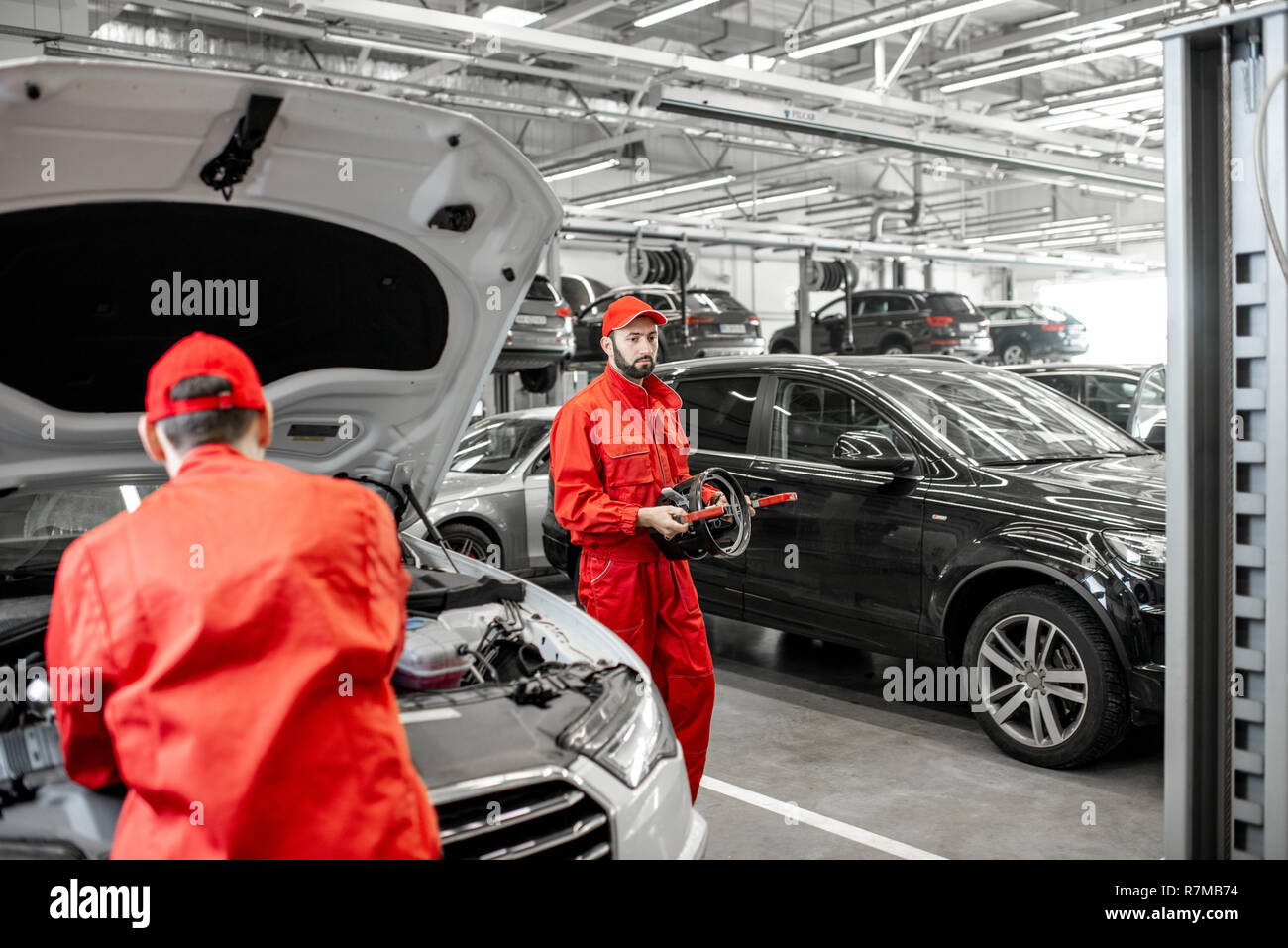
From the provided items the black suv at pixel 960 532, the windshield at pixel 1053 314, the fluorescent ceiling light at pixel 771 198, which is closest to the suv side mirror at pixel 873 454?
the black suv at pixel 960 532

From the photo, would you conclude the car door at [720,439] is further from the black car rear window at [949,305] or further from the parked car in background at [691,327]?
the black car rear window at [949,305]

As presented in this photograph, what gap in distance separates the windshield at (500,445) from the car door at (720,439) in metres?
1.93

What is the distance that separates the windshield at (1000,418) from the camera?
16.2ft

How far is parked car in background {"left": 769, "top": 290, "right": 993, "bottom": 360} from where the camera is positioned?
652 inches

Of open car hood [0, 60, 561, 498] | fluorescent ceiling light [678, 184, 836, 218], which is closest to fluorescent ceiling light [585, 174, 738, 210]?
fluorescent ceiling light [678, 184, 836, 218]

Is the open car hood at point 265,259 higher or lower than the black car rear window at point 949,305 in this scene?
lower

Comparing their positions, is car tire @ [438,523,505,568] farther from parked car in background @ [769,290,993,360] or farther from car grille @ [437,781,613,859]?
parked car in background @ [769,290,993,360]

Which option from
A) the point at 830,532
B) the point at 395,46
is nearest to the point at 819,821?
the point at 830,532

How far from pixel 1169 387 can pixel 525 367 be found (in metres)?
8.05

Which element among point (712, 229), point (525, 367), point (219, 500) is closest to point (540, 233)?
point (219, 500)

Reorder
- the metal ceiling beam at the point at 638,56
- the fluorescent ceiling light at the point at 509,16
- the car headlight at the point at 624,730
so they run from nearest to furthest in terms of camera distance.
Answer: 1. the car headlight at the point at 624,730
2. the metal ceiling beam at the point at 638,56
3. the fluorescent ceiling light at the point at 509,16

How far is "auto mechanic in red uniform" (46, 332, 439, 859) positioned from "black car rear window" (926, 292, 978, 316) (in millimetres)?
16130

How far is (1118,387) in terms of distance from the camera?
9031mm
